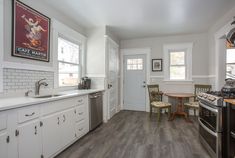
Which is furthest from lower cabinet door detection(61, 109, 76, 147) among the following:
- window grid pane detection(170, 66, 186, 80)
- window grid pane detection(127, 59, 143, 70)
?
window grid pane detection(170, 66, 186, 80)

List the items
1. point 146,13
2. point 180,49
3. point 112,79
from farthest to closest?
point 180,49
point 112,79
point 146,13

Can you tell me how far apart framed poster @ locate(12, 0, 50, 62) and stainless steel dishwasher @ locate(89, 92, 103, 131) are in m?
1.27

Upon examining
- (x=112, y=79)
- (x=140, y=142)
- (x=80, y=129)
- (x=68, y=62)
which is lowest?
(x=140, y=142)

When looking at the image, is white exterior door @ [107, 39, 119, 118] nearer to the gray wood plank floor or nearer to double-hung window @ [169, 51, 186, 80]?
the gray wood plank floor

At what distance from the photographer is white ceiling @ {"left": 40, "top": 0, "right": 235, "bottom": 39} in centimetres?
265

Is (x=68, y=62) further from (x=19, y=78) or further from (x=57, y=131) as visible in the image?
(x=57, y=131)

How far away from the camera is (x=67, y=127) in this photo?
2.36 metres

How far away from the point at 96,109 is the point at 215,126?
232 centimetres

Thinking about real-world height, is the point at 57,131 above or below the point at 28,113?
below

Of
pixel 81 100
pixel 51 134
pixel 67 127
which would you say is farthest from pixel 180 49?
pixel 51 134

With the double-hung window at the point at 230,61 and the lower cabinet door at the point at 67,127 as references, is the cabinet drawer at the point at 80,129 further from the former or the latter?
the double-hung window at the point at 230,61

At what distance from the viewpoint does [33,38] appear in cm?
239

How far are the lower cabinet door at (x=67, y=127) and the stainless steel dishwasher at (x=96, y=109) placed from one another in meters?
0.64

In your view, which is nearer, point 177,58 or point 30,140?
point 30,140
